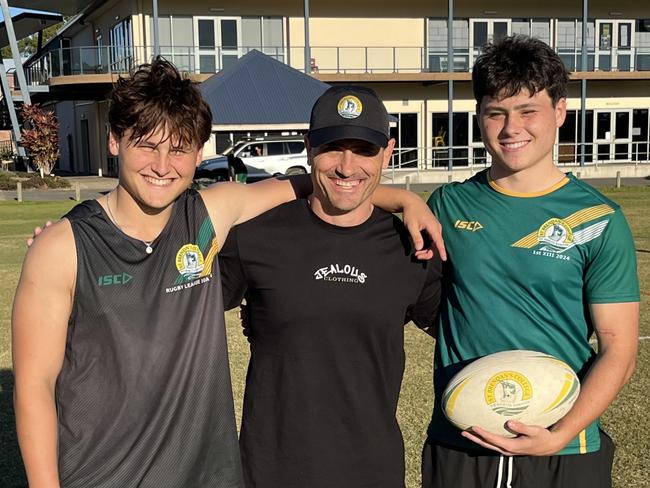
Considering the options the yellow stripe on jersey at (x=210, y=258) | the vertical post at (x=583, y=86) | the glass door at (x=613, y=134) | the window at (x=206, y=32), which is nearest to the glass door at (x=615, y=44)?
the vertical post at (x=583, y=86)

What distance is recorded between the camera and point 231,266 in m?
2.96

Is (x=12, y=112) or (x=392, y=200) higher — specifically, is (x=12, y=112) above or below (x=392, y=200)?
above

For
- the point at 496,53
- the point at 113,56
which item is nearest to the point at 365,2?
the point at 113,56

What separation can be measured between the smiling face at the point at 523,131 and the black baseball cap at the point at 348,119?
0.40 metres

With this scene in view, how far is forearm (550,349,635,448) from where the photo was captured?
8.87 ft

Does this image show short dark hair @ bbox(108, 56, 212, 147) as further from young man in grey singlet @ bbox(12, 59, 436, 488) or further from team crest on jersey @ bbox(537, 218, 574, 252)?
team crest on jersey @ bbox(537, 218, 574, 252)

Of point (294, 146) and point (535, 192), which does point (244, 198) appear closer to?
point (535, 192)

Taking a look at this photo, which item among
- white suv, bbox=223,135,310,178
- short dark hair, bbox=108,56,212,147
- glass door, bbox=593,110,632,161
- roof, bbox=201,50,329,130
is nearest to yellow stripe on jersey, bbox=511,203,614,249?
short dark hair, bbox=108,56,212,147

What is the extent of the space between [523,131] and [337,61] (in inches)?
1236

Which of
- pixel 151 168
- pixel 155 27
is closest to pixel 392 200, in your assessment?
pixel 151 168

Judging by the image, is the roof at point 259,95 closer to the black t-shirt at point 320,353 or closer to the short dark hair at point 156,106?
the black t-shirt at point 320,353

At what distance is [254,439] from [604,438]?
130 centimetres

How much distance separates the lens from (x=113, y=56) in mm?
33625

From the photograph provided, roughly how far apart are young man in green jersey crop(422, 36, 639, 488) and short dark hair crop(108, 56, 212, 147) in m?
1.06
